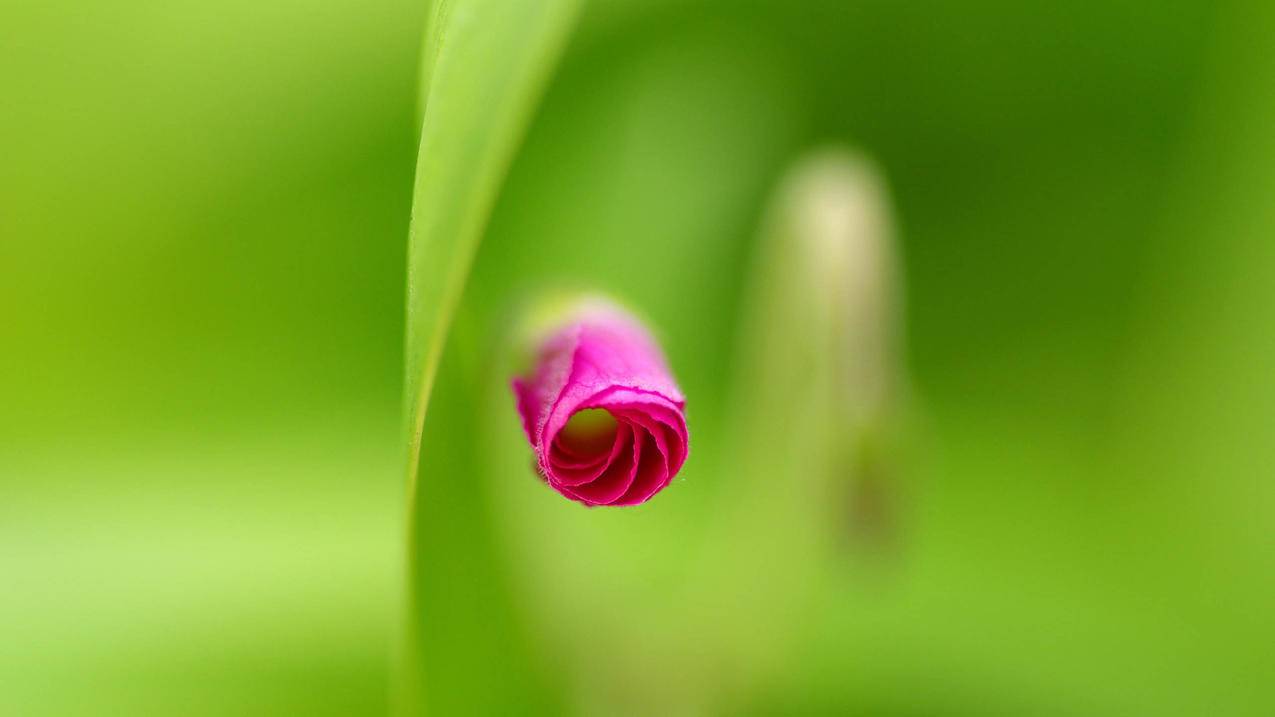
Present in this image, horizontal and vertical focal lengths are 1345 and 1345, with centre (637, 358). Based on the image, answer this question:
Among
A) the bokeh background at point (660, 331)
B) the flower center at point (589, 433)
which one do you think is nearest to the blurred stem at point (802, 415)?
the bokeh background at point (660, 331)

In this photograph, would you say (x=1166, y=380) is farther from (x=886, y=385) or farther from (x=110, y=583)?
(x=110, y=583)

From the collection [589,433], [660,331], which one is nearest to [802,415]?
[660,331]

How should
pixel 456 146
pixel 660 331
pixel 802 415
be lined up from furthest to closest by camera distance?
1. pixel 660 331
2. pixel 802 415
3. pixel 456 146

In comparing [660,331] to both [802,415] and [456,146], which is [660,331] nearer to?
[802,415]

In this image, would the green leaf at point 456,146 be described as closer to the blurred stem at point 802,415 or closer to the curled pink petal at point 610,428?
the curled pink petal at point 610,428

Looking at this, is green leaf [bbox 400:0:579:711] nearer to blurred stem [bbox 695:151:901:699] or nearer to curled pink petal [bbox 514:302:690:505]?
curled pink petal [bbox 514:302:690:505]

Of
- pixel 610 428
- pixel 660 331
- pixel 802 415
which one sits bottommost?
pixel 610 428

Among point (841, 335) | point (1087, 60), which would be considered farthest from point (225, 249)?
point (1087, 60)
